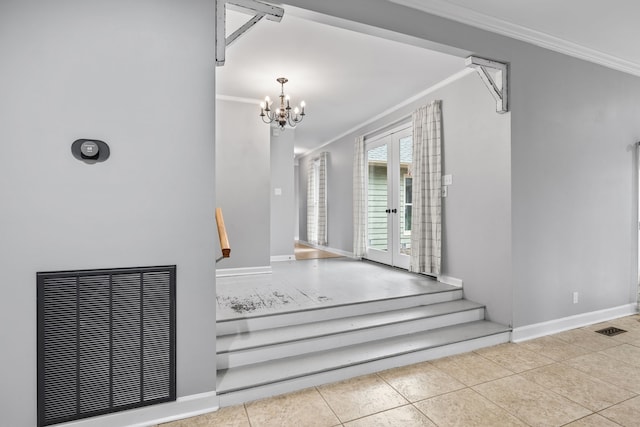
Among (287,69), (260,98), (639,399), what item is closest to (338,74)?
(287,69)

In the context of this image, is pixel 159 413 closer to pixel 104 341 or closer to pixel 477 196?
pixel 104 341

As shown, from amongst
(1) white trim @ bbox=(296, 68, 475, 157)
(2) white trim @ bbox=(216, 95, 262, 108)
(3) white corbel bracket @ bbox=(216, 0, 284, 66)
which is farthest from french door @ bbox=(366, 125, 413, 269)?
(3) white corbel bracket @ bbox=(216, 0, 284, 66)

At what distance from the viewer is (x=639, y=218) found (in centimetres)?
388

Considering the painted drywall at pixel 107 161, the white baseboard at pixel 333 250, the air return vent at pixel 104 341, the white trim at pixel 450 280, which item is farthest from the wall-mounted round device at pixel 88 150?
the white baseboard at pixel 333 250

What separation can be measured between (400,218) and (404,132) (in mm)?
1347

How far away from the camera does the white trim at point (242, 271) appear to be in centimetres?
459

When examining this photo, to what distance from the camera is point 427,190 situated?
4344 mm

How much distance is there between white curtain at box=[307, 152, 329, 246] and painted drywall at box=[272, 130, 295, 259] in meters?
1.59

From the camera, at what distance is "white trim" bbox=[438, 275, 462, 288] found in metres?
3.87

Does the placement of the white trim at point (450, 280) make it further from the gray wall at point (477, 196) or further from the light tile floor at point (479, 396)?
the light tile floor at point (479, 396)

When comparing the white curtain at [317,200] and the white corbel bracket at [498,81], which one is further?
the white curtain at [317,200]

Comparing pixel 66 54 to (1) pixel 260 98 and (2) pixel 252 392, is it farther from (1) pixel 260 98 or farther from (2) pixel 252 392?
(1) pixel 260 98

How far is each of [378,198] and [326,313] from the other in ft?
10.3

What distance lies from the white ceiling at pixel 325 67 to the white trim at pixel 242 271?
7.41ft
